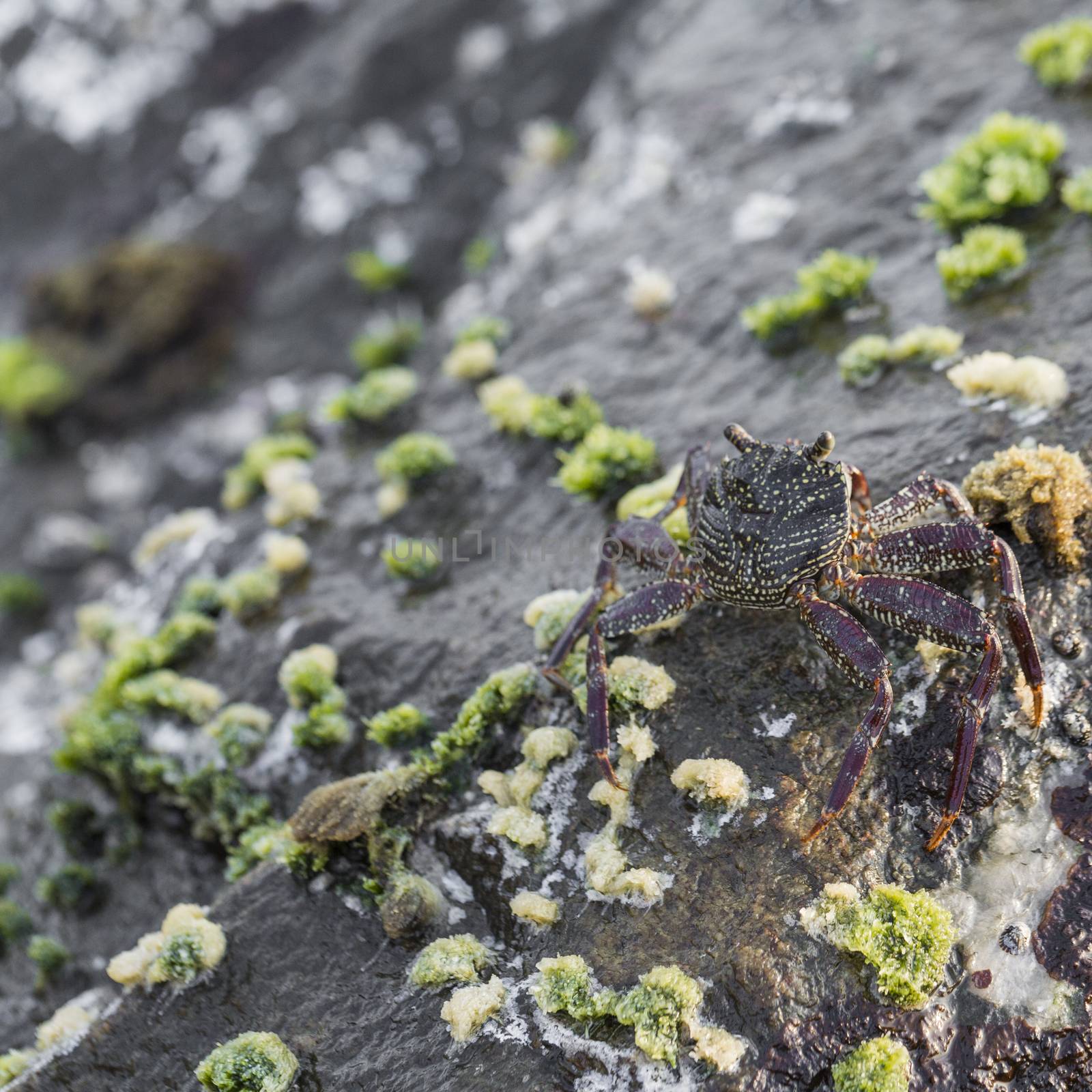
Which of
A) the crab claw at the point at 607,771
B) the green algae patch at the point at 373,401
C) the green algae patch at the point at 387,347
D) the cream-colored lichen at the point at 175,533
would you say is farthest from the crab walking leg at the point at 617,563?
the green algae patch at the point at 387,347

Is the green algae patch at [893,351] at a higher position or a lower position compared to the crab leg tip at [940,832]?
higher

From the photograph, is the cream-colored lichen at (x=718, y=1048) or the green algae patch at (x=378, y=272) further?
the green algae patch at (x=378, y=272)

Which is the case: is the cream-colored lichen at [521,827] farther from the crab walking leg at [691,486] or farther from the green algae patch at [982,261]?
the green algae patch at [982,261]

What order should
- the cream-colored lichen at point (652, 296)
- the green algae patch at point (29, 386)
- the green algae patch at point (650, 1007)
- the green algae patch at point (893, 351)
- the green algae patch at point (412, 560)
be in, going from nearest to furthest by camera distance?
the green algae patch at point (650, 1007)
the green algae patch at point (893, 351)
the green algae patch at point (412, 560)
the cream-colored lichen at point (652, 296)
the green algae patch at point (29, 386)

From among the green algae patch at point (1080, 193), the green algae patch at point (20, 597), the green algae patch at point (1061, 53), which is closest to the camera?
the green algae patch at point (1080, 193)

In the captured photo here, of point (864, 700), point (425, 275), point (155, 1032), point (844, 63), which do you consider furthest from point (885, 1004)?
point (425, 275)

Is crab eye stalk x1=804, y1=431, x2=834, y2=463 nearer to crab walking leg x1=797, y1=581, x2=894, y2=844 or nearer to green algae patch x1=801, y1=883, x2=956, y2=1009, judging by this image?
crab walking leg x1=797, y1=581, x2=894, y2=844

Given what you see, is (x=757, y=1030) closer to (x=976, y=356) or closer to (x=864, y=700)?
(x=864, y=700)
